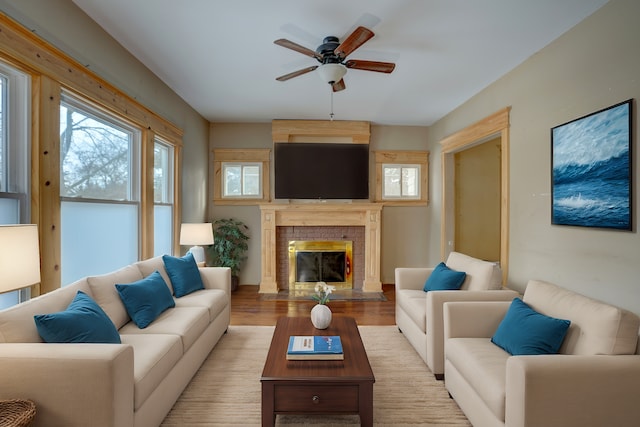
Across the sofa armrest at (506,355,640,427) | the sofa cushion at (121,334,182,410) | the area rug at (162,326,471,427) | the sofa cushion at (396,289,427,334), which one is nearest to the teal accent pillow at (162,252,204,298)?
the area rug at (162,326,471,427)

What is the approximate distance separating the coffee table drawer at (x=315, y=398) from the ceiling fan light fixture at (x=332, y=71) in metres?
2.39

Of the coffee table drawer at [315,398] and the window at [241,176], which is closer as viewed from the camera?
the coffee table drawer at [315,398]

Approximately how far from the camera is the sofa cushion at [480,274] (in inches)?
117

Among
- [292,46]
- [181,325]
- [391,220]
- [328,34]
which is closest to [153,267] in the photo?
[181,325]

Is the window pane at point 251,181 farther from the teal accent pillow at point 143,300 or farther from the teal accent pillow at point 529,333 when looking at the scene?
the teal accent pillow at point 529,333

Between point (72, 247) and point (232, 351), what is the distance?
1.64 m

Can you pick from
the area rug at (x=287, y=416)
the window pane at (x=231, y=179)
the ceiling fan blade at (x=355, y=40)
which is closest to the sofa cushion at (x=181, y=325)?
the area rug at (x=287, y=416)

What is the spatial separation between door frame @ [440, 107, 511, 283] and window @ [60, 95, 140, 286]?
12.9 feet

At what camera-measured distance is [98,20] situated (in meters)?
2.65

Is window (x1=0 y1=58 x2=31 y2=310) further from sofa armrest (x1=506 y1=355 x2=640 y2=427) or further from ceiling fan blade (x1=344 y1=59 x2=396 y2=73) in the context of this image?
sofa armrest (x1=506 y1=355 x2=640 y2=427)

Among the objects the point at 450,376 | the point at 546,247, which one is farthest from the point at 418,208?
the point at 450,376

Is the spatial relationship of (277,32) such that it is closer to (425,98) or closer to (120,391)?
(425,98)

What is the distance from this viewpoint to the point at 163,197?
430 centimetres

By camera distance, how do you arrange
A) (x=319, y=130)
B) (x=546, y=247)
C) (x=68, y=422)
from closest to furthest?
(x=68, y=422) → (x=546, y=247) → (x=319, y=130)
